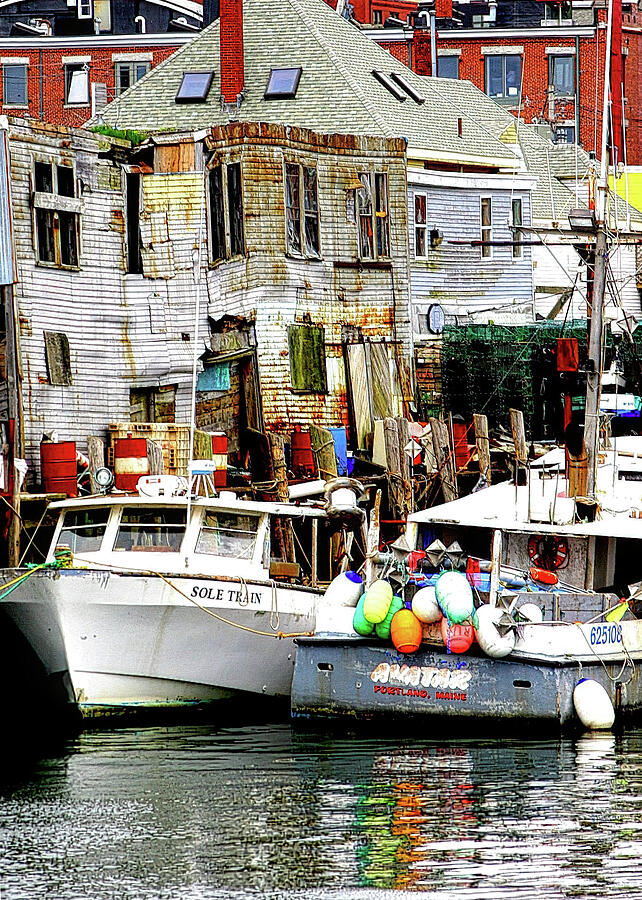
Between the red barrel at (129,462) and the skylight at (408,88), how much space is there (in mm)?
18004

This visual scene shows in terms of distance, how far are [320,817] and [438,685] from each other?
17.2 feet

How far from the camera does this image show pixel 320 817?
62.6 feet

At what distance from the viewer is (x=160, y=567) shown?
25.7 metres

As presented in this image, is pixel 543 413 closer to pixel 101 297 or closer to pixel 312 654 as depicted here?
pixel 101 297

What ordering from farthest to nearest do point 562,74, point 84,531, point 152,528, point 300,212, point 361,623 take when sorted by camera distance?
point 562,74, point 300,212, point 84,531, point 152,528, point 361,623

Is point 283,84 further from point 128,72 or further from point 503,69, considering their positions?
point 503,69

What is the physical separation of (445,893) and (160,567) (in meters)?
10.6

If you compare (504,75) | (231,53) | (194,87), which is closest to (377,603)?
(231,53)

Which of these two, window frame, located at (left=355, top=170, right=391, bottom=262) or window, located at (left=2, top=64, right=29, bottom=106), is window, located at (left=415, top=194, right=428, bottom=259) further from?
window, located at (left=2, top=64, right=29, bottom=106)

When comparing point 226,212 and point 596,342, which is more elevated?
point 226,212

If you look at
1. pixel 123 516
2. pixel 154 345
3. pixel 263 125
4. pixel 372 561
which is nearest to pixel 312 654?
pixel 372 561

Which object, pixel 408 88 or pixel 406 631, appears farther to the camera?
pixel 408 88

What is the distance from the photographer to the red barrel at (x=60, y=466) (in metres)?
30.2

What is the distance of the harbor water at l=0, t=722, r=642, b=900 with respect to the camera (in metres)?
16.4
